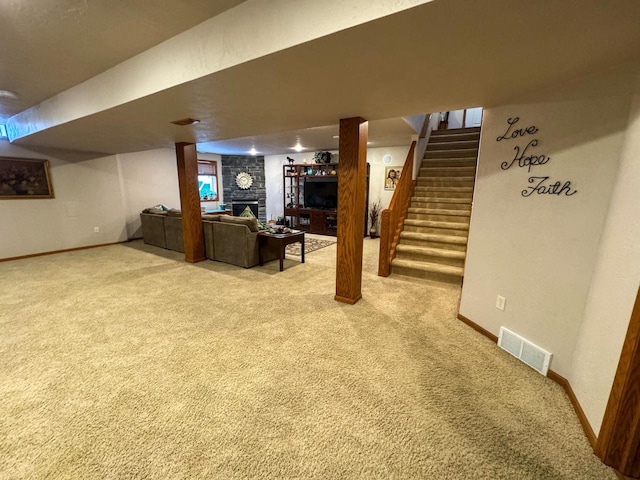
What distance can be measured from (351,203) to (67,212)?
5969 mm

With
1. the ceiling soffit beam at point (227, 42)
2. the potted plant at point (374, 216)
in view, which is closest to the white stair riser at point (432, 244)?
the potted plant at point (374, 216)

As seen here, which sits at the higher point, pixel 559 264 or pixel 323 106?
pixel 323 106

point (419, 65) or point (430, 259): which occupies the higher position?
point (419, 65)

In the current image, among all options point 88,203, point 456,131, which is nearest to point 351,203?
point 456,131

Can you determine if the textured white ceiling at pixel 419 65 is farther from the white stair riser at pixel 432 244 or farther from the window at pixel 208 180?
the window at pixel 208 180

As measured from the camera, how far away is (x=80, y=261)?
15.2 ft

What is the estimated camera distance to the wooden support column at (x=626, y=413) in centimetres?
121

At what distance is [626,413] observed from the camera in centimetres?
123

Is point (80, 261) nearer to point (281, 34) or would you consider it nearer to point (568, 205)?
point (281, 34)

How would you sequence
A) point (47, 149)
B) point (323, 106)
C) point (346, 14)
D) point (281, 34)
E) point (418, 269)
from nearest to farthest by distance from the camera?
point (346, 14), point (281, 34), point (323, 106), point (418, 269), point (47, 149)

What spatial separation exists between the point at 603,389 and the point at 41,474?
9.28 ft

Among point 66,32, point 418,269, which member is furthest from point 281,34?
point 418,269

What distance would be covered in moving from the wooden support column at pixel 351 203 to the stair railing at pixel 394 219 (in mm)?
912

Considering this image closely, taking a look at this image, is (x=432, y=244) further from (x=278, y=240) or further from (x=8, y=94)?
(x=8, y=94)
